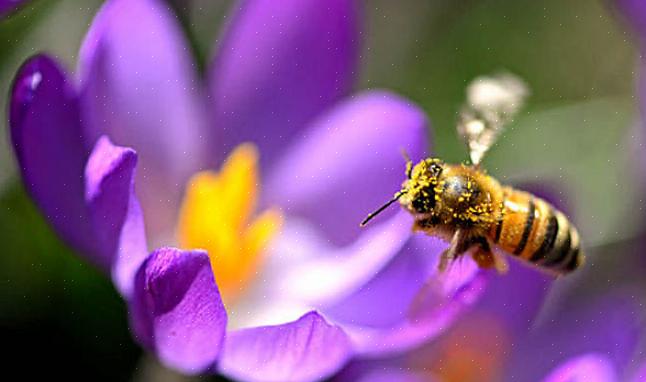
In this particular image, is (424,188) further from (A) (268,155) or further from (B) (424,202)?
(A) (268,155)

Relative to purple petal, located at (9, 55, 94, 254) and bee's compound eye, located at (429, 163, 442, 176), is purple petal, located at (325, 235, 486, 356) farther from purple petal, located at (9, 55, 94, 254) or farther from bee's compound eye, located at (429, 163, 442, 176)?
purple petal, located at (9, 55, 94, 254)

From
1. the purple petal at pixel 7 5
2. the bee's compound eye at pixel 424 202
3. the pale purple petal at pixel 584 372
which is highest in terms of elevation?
the purple petal at pixel 7 5

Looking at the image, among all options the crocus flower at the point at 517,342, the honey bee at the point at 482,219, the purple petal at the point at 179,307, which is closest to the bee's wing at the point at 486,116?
the honey bee at the point at 482,219

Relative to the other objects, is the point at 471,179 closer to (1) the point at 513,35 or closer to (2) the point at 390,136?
(2) the point at 390,136

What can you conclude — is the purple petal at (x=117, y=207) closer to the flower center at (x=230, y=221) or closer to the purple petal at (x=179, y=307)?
the purple petal at (x=179, y=307)

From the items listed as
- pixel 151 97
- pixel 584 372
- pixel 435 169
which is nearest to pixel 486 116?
pixel 435 169

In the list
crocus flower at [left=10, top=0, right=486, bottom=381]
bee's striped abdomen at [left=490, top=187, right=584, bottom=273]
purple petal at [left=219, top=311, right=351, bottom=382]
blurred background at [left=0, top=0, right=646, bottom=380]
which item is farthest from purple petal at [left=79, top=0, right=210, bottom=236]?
bee's striped abdomen at [left=490, top=187, right=584, bottom=273]
